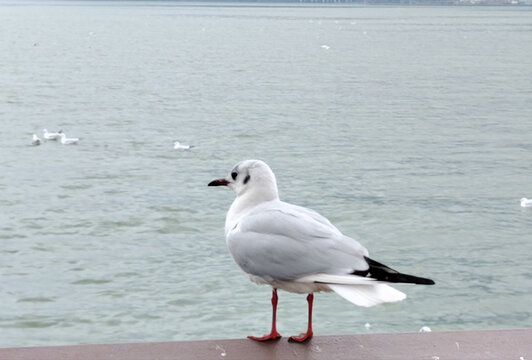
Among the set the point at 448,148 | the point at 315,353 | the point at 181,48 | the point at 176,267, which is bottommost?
the point at 181,48

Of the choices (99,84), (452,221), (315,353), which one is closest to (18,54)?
(99,84)

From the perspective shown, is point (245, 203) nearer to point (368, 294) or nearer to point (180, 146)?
point (368, 294)

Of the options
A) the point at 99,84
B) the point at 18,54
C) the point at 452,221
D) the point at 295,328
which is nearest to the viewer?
the point at 295,328

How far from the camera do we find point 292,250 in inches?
129

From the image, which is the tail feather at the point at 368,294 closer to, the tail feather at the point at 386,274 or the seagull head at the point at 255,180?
the tail feather at the point at 386,274

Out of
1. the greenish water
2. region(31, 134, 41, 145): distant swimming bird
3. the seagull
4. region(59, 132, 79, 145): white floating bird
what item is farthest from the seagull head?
region(31, 134, 41, 145): distant swimming bird

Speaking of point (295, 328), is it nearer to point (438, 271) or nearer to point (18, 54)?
point (438, 271)

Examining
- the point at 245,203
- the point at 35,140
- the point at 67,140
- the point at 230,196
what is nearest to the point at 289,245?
the point at 245,203

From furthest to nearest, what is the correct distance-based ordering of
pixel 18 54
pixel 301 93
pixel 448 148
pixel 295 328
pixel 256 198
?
pixel 18 54
pixel 301 93
pixel 448 148
pixel 295 328
pixel 256 198

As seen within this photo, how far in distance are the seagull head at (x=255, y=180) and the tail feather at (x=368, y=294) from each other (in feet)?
1.78

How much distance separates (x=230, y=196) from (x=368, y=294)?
6.94 metres

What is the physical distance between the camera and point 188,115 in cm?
Answer: 1670

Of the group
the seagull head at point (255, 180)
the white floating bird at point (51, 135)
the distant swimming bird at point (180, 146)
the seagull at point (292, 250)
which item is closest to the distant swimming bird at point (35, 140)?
the white floating bird at point (51, 135)

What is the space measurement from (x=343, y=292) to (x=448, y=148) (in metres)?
10.4
